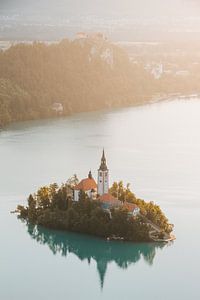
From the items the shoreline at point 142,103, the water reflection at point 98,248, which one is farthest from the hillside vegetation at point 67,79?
the water reflection at point 98,248

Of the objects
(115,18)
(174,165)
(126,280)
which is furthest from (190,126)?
(115,18)

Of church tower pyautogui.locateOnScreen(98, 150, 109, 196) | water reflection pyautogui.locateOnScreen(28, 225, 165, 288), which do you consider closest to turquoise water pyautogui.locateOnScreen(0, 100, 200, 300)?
water reflection pyautogui.locateOnScreen(28, 225, 165, 288)

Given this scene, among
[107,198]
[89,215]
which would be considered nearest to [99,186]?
[107,198]

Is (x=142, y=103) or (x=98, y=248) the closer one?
(x=98, y=248)

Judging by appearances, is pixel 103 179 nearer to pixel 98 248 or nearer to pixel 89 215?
pixel 89 215

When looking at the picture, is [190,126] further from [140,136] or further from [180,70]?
[180,70]

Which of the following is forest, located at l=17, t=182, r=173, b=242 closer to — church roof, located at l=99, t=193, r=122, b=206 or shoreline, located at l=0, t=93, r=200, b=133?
church roof, located at l=99, t=193, r=122, b=206

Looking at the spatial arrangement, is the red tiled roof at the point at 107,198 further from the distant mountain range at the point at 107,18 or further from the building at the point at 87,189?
the distant mountain range at the point at 107,18
